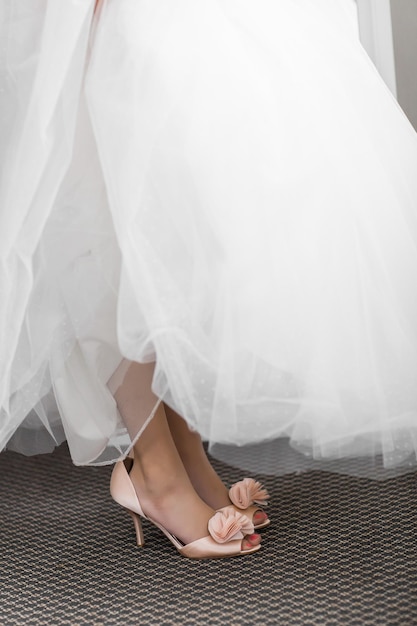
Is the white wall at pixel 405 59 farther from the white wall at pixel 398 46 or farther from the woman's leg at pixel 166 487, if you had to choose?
the woman's leg at pixel 166 487

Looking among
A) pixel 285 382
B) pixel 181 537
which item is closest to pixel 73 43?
pixel 285 382

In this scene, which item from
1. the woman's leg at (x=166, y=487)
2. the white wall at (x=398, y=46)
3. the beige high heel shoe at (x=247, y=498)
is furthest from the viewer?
the white wall at (x=398, y=46)

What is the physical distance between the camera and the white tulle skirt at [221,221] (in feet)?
3.72

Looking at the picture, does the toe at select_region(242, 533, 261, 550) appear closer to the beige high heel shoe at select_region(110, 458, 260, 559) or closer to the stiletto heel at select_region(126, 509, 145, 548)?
the beige high heel shoe at select_region(110, 458, 260, 559)

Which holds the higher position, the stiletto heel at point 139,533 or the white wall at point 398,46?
the white wall at point 398,46

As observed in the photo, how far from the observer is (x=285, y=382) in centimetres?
114

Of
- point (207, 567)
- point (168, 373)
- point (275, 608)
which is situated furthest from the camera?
point (207, 567)

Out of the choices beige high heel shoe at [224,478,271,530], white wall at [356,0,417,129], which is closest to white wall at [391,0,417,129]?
white wall at [356,0,417,129]

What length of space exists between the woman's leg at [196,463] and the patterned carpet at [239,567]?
104 mm

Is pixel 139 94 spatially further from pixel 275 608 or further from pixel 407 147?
pixel 275 608

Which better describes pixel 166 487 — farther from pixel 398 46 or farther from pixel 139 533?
pixel 398 46

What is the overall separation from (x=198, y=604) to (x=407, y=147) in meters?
0.71

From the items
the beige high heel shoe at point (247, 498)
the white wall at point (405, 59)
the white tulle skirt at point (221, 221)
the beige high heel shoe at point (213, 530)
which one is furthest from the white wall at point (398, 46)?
the beige high heel shoe at point (213, 530)

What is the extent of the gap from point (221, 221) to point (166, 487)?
0.48 m
